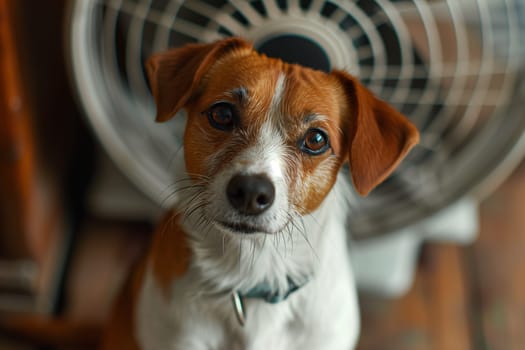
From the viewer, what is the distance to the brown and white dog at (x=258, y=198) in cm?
100

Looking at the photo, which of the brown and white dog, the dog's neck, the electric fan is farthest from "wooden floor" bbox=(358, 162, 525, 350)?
the dog's neck

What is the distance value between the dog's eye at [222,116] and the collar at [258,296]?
0.28 metres

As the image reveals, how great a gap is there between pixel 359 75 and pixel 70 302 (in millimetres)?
932

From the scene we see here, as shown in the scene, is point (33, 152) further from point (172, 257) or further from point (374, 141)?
point (374, 141)

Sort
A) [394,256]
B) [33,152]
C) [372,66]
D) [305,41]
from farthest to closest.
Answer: [394,256], [33,152], [372,66], [305,41]

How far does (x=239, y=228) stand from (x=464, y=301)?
0.98 metres

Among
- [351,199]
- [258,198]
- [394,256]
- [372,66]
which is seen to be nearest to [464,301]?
[394,256]

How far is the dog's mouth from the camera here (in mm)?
989

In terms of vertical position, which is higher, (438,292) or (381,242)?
(381,242)

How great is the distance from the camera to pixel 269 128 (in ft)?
3.33

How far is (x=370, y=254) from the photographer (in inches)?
64.5

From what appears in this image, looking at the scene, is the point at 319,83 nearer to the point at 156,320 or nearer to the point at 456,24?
the point at 456,24

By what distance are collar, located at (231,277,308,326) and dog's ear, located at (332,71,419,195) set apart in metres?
0.22

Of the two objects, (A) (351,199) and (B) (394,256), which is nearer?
(A) (351,199)
